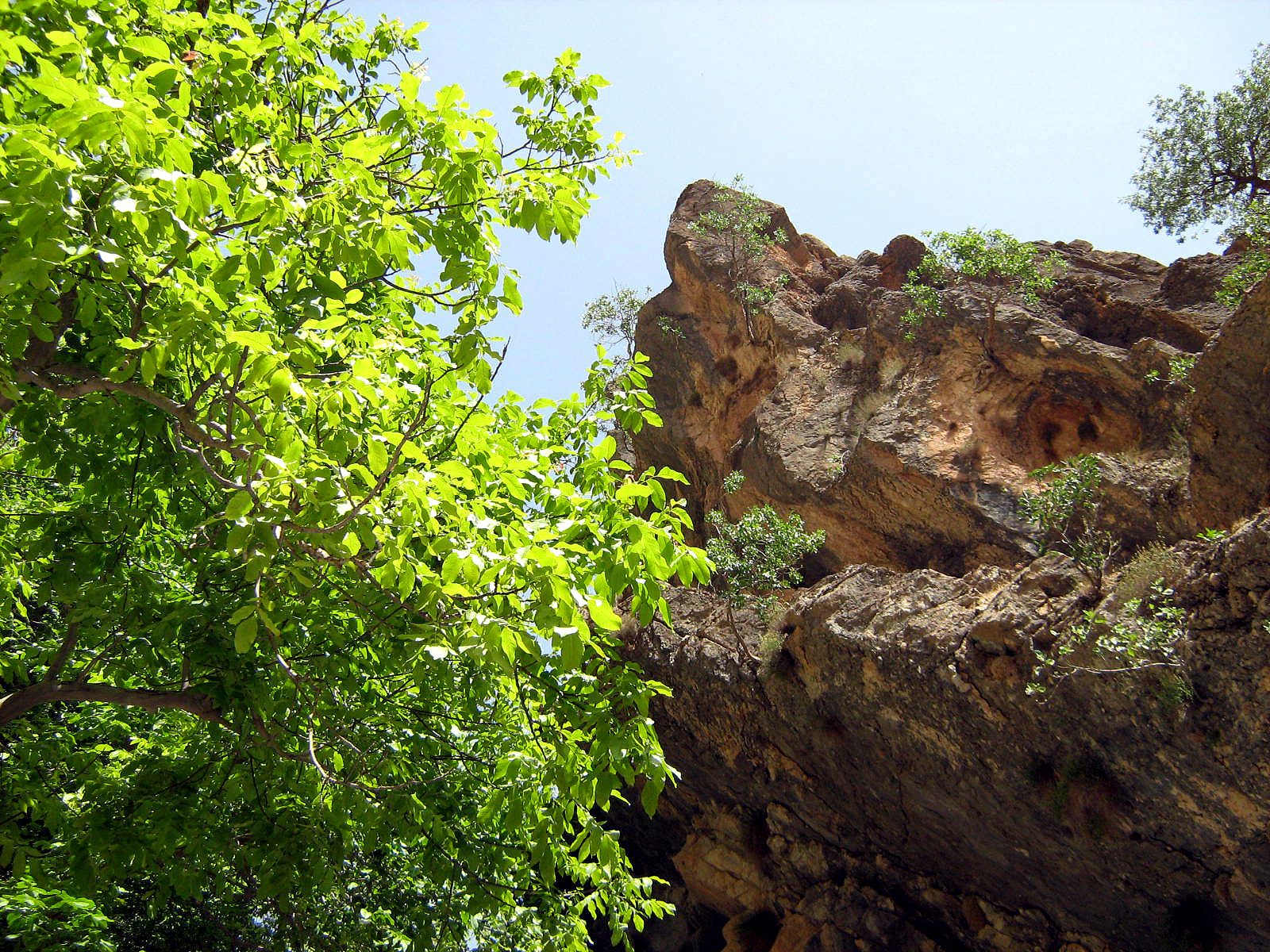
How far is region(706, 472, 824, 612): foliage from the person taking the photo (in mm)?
17781

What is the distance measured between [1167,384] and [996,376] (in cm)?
376

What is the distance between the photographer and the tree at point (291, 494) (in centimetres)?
394

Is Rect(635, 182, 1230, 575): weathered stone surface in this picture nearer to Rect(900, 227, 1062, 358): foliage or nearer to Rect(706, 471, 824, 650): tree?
Rect(900, 227, 1062, 358): foliage

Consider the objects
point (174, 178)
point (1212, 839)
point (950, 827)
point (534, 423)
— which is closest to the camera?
point (174, 178)

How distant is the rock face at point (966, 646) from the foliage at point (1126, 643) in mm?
172

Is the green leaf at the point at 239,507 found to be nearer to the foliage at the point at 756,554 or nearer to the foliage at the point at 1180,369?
the foliage at the point at 756,554

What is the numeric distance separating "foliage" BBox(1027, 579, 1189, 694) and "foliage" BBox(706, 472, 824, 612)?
6462mm

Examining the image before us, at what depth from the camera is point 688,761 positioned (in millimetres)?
18609

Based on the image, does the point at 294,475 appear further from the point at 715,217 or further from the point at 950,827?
the point at 715,217

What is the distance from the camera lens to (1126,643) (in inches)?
432

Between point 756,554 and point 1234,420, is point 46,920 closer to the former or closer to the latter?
point 756,554

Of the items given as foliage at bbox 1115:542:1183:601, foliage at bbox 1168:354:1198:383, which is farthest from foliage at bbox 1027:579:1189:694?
foliage at bbox 1168:354:1198:383

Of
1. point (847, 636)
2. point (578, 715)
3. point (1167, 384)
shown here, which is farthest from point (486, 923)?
point (1167, 384)

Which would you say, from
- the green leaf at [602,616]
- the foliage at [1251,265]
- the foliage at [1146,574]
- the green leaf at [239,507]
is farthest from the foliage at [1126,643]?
the green leaf at [239,507]
